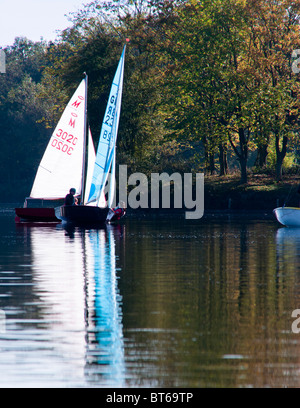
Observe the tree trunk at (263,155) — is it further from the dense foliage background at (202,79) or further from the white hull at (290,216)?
the white hull at (290,216)

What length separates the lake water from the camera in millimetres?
10844

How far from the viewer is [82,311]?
623 inches

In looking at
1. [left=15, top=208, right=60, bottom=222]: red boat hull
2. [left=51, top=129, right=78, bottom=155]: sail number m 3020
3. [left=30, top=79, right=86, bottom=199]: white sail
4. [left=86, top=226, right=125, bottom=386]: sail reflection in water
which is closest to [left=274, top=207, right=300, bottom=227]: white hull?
[left=30, top=79, right=86, bottom=199]: white sail

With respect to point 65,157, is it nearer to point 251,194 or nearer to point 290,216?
point 290,216

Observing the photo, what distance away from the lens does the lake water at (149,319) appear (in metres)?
10.8

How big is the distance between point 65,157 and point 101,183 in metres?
5.74

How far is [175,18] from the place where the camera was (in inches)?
3393

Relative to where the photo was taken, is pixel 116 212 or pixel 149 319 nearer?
pixel 149 319

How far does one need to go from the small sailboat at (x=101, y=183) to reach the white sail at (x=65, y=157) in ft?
2.70

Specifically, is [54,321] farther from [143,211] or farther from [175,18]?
[175,18]

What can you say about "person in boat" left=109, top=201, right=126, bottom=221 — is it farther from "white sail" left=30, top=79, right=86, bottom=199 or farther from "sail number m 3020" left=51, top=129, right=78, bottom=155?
"sail number m 3020" left=51, top=129, right=78, bottom=155

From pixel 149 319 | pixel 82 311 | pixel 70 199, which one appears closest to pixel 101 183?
pixel 70 199

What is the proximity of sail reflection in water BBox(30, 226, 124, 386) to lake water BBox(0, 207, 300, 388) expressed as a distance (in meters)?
0.02

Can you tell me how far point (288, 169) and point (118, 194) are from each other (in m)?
17.7
